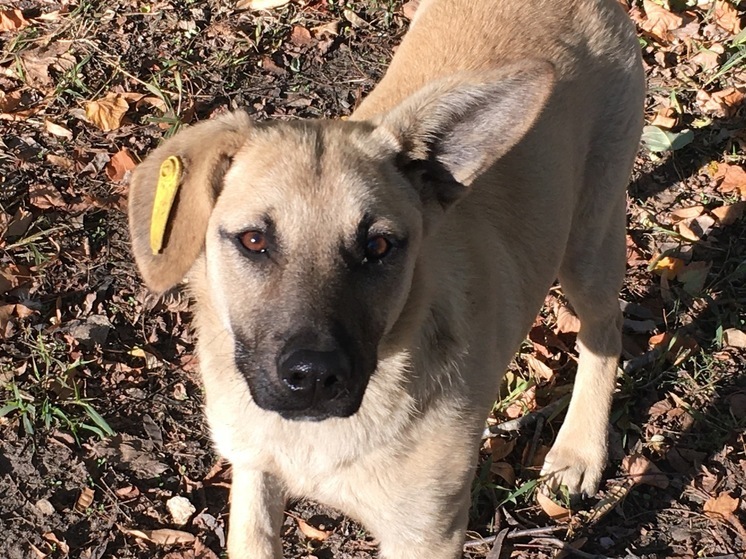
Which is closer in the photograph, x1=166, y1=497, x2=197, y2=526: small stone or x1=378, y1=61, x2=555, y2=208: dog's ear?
x1=378, y1=61, x2=555, y2=208: dog's ear

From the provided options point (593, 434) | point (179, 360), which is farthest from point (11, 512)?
point (593, 434)

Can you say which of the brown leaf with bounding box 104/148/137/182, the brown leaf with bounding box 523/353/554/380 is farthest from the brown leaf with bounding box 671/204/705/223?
the brown leaf with bounding box 104/148/137/182

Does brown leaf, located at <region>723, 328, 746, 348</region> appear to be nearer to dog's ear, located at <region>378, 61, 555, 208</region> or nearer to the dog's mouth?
dog's ear, located at <region>378, 61, 555, 208</region>

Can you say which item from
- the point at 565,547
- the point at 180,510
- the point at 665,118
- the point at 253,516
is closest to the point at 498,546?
the point at 565,547

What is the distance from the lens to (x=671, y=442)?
15.3 ft

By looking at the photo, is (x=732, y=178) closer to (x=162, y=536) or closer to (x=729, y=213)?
(x=729, y=213)

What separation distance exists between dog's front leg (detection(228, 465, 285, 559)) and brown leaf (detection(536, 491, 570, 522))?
1.42 m

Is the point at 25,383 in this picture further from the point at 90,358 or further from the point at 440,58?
the point at 440,58

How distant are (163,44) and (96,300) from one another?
2055 millimetres

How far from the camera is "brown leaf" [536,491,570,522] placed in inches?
173

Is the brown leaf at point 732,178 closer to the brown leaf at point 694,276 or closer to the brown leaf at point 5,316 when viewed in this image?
the brown leaf at point 694,276

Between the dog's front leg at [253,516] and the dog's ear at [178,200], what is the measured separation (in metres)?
1.16

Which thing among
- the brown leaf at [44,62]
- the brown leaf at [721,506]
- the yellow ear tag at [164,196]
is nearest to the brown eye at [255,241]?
the yellow ear tag at [164,196]

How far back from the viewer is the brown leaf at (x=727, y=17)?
643cm
